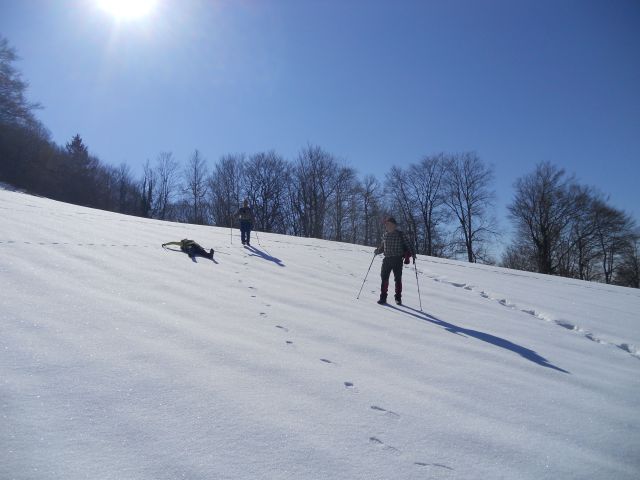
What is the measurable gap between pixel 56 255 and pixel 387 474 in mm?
6290

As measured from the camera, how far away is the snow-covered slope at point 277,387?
190 cm

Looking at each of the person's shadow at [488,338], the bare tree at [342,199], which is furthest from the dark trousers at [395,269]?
the bare tree at [342,199]

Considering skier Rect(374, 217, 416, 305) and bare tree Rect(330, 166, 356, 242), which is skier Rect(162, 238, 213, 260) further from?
bare tree Rect(330, 166, 356, 242)

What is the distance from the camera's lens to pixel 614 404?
127 inches

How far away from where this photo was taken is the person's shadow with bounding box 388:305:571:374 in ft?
13.9

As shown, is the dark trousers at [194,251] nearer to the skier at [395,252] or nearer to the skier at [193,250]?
the skier at [193,250]

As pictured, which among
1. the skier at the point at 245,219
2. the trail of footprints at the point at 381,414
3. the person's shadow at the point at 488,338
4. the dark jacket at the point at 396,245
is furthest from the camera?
the skier at the point at 245,219

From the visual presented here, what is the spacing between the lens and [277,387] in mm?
2686

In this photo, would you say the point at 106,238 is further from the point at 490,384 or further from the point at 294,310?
the point at 490,384

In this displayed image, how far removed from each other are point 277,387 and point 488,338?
3.53m

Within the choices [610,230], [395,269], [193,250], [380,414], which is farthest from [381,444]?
[610,230]

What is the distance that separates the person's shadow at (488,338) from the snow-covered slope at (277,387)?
4cm

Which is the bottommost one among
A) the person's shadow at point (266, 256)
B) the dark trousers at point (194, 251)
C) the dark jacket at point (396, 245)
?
the person's shadow at point (266, 256)

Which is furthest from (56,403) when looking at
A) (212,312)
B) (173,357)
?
(212,312)
